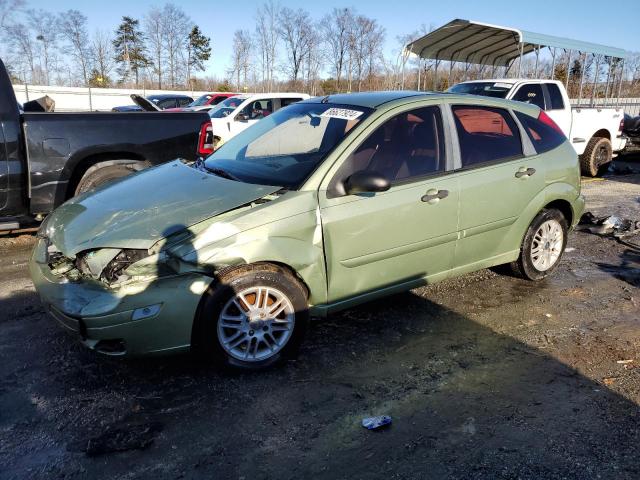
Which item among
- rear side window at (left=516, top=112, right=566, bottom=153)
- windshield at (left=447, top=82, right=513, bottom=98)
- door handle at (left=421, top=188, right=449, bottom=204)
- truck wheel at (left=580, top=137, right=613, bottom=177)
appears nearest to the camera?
door handle at (left=421, top=188, right=449, bottom=204)

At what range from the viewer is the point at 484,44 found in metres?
15.6

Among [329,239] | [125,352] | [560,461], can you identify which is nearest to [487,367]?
[560,461]

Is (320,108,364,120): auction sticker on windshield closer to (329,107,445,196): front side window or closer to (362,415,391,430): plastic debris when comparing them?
(329,107,445,196): front side window

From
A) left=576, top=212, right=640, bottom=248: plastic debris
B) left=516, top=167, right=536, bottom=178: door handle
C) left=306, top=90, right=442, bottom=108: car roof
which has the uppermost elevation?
left=306, top=90, right=442, bottom=108: car roof

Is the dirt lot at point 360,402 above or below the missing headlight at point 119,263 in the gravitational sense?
below

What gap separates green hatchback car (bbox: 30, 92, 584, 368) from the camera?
9.59ft

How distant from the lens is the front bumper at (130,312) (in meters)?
2.81

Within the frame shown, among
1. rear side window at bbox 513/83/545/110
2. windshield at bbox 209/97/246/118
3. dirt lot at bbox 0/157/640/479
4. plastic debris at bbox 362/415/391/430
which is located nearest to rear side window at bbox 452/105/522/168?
dirt lot at bbox 0/157/640/479

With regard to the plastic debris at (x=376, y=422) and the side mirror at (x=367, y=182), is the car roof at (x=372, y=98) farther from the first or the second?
the plastic debris at (x=376, y=422)

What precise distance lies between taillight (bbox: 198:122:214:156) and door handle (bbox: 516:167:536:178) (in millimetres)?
3828

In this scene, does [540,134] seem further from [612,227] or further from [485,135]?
[612,227]

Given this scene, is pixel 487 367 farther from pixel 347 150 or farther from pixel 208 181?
pixel 208 181

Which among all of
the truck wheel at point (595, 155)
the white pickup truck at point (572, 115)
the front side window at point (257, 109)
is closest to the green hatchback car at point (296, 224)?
the white pickup truck at point (572, 115)

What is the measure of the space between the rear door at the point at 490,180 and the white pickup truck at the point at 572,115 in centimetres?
565
